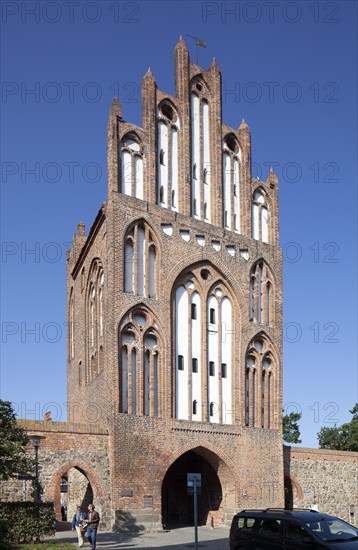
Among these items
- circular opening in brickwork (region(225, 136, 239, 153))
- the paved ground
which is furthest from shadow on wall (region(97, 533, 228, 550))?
circular opening in brickwork (region(225, 136, 239, 153))

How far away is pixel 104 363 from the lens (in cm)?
3103

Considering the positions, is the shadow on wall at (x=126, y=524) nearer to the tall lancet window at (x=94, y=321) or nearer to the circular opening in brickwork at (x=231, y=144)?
the tall lancet window at (x=94, y=321)

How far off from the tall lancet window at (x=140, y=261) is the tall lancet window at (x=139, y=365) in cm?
108

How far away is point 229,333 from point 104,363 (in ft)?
21.0

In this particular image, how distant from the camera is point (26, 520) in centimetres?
2225

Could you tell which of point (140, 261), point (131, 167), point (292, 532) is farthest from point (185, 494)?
point (292, 532)

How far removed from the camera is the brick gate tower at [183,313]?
29.8 metres

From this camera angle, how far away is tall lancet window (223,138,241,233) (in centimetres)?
3525

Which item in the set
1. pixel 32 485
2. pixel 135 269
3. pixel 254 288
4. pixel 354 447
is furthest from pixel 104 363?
pixel 354 447

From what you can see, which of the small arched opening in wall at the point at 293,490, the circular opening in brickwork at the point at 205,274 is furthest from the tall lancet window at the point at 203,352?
the small arched opening in wall at the point at 293,490

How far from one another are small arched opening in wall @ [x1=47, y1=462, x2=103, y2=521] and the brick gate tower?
2.65 feet

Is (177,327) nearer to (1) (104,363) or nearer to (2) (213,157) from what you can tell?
(1) (104,363)

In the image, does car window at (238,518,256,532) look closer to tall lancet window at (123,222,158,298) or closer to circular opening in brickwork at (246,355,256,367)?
tall lancet window at (123,222,158,298)

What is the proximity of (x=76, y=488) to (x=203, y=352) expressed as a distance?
978 cm
